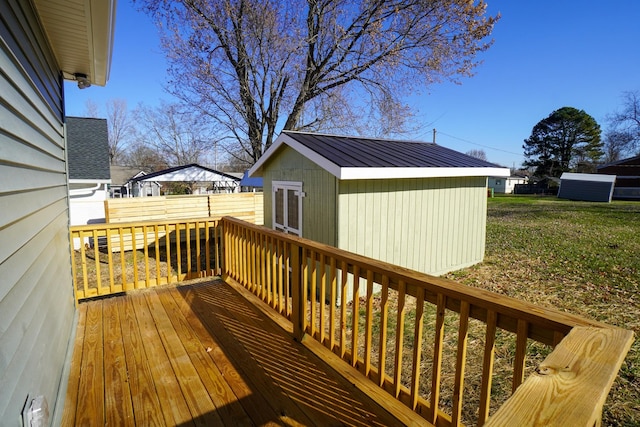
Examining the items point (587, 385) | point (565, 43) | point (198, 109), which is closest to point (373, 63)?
point (198, 109)

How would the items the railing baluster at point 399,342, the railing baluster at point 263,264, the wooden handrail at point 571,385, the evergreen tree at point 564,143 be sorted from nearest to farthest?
the wooden handrail at point 571,385 < the railing baluster at point 399,342 < the railing baluster at point 263,264 < the evergreen tree at point 564,143

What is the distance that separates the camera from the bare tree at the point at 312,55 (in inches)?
446

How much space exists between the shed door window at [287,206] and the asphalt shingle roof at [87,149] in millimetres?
6133

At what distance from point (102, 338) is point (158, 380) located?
0.97 metres

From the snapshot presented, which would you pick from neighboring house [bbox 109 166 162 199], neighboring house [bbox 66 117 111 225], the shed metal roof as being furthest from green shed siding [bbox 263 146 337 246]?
neighboring house [bbox 109 166 162 199]

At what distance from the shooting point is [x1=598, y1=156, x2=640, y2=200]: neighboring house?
26578 mm

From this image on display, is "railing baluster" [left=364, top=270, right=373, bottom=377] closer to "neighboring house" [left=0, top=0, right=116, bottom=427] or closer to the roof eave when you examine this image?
"neighboring house" [left=0, top=0, right=116, bottom=427]

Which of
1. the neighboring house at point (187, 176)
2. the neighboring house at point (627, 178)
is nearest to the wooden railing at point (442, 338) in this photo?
the neighboring house at point (187, 176)

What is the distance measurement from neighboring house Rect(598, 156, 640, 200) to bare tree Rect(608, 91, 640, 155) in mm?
1745

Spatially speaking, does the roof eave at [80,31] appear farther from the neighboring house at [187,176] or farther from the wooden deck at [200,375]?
the neighboring house at [187,176]

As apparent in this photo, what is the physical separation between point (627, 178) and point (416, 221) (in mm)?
31116

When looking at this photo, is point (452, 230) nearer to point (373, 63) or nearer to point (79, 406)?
Result: point (79, 406)

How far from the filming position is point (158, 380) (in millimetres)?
2270

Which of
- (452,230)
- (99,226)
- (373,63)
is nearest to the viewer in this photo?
(99,226)
